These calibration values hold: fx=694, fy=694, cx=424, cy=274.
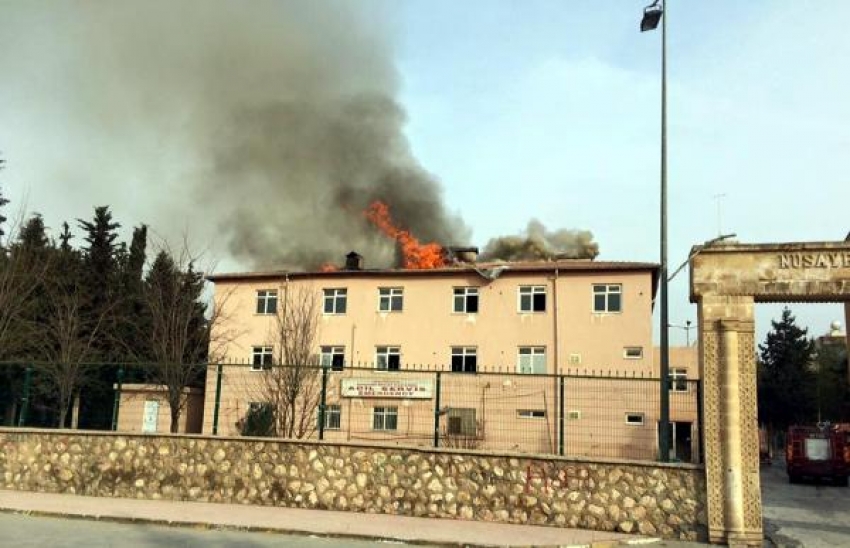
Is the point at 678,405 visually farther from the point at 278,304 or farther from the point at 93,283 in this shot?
the point at 93,283

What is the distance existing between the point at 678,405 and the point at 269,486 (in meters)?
10.2

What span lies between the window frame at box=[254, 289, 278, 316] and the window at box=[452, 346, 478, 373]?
10.5m

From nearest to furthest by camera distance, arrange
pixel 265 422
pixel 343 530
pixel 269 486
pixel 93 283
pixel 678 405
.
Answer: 1. pixel 343 530
2. pixel 269 486
3. pixel 678 405
4. pixel 265 422
5. pixel 93 283

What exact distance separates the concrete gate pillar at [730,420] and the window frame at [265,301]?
2942 centimetres

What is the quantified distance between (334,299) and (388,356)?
441 centimetres

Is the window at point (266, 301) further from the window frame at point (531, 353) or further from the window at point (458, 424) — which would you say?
the window at point (458, 424)

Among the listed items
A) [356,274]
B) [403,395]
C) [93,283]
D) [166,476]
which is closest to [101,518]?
[166,476]

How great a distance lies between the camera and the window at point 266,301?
38.2 m

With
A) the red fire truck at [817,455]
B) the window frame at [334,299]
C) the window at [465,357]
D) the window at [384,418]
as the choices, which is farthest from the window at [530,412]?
the window frame at [334,299]

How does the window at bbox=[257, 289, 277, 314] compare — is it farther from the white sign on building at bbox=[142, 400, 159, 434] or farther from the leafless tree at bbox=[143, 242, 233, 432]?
the white sign on building at bbox=[142, 400, 159, 434]

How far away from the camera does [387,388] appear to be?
32.3 meters

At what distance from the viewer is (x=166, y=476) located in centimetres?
1395

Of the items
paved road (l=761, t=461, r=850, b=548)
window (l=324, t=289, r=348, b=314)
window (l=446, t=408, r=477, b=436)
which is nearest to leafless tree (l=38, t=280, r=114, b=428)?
window (l=324, t=289, r=348, b=314)

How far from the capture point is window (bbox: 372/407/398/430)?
3097 centimetres
